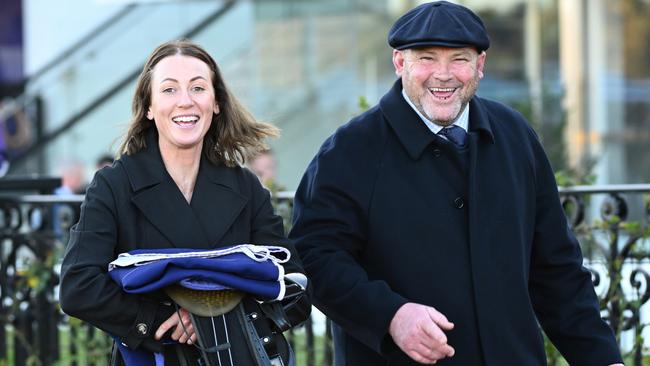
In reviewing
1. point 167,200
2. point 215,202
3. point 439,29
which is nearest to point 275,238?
point 215,202

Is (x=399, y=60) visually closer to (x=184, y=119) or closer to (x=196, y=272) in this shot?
(x=184, y=119)

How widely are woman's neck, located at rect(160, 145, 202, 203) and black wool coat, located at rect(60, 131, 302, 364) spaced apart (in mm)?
23

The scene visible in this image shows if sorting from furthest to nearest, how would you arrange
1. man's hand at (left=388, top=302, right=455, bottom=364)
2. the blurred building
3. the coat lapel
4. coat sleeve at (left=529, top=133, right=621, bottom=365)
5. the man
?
1. the blurred building
2. coat sleeve at (left=529, top=133, right=621, bottom=365)
3. the man
4. the coat lapel
5. man's hand at (left=388, top=302, right=455, bottom=364)

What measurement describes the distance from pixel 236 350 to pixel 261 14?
11379 mm

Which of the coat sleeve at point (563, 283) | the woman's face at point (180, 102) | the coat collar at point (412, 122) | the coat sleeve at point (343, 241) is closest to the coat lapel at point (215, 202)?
the woman's face at point (180, 102)

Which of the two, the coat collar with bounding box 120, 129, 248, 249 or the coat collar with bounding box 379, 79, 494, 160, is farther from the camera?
the coat collar with bounding box 379, 79, 494, 160

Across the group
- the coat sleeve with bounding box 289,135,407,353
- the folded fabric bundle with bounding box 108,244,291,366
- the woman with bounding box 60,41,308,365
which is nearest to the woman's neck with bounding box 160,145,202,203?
the woman with bounding box 60,41,308,365

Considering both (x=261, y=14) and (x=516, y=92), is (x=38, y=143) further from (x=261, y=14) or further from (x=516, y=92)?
(x=516, y=92)

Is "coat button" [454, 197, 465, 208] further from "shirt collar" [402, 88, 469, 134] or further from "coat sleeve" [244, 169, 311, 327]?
"coat sleeve" [244, 169, 311, 327]

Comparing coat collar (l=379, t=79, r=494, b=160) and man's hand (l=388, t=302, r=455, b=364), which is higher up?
coat collar (l=379, t=79, r=494, b=160)

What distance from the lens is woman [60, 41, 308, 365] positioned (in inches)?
120

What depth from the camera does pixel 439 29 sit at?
10.9ft

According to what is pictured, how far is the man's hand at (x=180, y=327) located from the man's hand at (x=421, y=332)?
549 mm

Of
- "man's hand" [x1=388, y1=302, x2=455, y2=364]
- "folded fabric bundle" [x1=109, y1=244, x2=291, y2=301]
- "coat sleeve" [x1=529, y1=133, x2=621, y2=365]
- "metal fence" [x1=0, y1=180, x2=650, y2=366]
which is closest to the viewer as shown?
"folded fabric bundle" [x1=109, y1=244, x2=291, y2=301]
